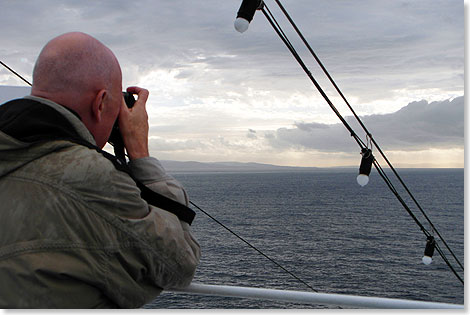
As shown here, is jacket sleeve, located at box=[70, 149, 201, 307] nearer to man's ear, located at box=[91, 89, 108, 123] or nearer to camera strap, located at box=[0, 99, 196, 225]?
camera strap, located at box=[0, 99, 196, 225]

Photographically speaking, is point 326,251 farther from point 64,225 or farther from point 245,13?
point 64,225

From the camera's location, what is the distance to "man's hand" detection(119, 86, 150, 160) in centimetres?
158

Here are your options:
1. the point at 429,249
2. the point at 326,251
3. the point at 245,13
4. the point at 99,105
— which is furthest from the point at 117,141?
the point at 326,251

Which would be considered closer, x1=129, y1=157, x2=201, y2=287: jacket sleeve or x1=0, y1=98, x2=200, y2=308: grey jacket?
x1=0, y1=98, x2=200, y2=308: grey jacket

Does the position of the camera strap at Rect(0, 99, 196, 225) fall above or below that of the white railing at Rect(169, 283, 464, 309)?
above

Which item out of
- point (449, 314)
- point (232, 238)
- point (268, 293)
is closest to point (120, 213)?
point (268, 293)

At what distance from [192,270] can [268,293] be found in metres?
0.77

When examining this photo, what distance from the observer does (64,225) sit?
1207 millimetres

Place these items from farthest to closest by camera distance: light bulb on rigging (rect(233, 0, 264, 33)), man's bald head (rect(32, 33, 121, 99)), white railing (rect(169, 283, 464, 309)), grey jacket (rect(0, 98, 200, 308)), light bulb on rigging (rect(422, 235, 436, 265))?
light bulb on rigging (rect(422, 235, 436, 265))
light bulb on rigging (rect(233, 0, 264, 33))
white railing (rect(169, 283, 464, 309))
man's bald head (rect(32, 33, 121, 99))
grey jacket (rect(0, 98, 200, 308))

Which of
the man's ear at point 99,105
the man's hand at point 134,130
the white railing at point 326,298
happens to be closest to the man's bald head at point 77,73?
the man's ear at point 99,105

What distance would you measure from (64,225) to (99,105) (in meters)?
0.41

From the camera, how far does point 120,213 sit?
1.27 metres

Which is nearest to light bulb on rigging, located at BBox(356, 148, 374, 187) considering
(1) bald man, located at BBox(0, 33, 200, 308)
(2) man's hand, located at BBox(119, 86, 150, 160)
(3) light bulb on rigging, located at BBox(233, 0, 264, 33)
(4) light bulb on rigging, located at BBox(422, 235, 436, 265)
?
(4) light bulb on rigging, located at BBox(422, 235, 436, 265)

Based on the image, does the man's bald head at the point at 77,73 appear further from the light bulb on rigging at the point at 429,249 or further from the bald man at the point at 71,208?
the light bulb on rigging at the point at 429,249
